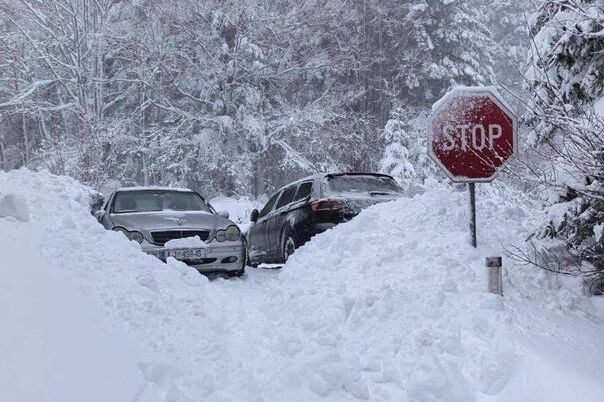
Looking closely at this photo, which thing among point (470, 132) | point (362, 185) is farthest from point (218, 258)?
point (470, 132)

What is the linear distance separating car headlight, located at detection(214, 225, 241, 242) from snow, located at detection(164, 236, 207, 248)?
0.25 m

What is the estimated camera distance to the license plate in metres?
7.99

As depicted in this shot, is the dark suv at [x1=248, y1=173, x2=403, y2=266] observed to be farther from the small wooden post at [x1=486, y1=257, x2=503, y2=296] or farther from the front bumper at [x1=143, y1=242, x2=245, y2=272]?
the small wooden post at [x1=486, y1=257, x2=503, y2=296]

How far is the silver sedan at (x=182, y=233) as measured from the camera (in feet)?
26.5

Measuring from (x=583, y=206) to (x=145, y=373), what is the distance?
12.5 feet

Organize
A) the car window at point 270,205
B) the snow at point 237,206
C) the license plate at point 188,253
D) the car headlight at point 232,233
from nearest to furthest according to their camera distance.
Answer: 1. the license plate at point 188,253
2. the car headlight at point 232,233
3. the car window at point 270,205
4. the snow at point 237,206

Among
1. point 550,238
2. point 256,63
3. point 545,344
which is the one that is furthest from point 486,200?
point 256,63

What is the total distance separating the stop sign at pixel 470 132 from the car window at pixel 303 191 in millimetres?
3212

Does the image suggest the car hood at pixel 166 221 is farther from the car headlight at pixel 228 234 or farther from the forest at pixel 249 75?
the forest at pixel 249 75

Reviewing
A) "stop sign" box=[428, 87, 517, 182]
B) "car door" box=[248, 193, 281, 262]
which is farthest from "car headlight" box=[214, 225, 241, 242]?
"stop sign" box=[428, 87, 517, 182]

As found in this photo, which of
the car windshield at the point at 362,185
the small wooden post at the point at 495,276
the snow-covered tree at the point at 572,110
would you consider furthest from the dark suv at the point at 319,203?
the small wooden post at the point at 495,276

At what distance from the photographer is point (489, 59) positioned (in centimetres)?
2753

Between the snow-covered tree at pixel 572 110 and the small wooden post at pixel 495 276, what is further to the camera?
the small wooden post at pixel 495 276

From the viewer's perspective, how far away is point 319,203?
27.7 feet
